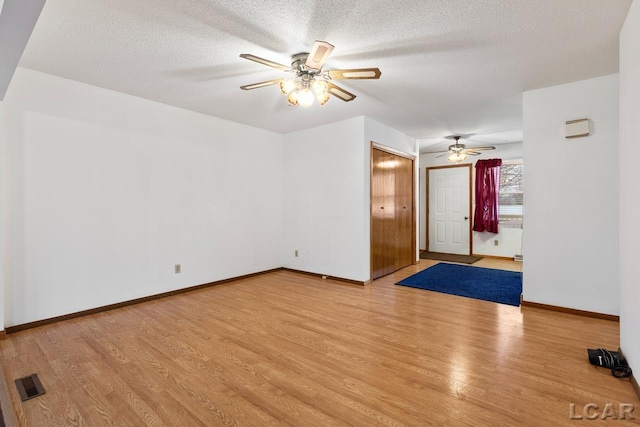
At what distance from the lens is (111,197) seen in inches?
135

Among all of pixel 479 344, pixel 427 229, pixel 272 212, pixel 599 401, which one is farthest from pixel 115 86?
pixel 427 229

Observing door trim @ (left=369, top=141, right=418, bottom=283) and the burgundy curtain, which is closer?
door trim @ (left=369, top=141, right=418, bottom=283)

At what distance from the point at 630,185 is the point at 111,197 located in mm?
4659

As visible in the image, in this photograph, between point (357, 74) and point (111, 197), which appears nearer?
point (357, 74)

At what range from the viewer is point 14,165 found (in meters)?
2.85

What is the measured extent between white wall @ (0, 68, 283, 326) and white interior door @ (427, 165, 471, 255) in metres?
4.64

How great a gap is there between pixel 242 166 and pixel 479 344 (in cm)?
394

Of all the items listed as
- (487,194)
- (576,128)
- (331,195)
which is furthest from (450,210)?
(576,128)

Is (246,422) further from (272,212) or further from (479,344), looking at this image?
(272,212)

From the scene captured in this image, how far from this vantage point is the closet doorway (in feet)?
15.5

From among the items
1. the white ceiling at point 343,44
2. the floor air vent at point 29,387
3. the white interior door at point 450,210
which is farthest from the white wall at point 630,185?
the white interior door at point 450,210

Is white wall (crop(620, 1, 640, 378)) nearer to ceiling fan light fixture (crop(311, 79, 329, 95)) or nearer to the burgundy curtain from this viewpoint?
ceiling fan light fixture (crop(311, 79, 329, 95))

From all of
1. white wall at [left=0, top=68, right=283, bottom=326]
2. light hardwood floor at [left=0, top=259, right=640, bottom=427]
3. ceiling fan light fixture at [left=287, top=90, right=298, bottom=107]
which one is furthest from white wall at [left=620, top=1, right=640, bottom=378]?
white wall at [left=0, top=68, right=283, bottom=326]

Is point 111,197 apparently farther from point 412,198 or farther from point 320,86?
point 412,198
